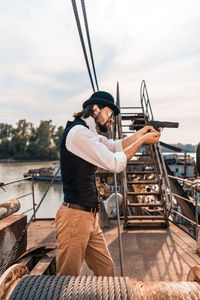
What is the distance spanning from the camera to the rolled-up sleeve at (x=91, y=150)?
1.60 metres

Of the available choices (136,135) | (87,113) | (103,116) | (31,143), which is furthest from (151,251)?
(31,143)

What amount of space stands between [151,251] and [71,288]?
10.1 ft

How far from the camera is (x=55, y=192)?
41.5m

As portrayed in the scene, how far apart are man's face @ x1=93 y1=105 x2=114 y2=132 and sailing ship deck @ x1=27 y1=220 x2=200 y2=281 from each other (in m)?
2.41

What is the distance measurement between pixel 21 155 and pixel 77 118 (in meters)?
97.0

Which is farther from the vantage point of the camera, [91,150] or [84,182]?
[84,182]

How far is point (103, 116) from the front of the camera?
193cm

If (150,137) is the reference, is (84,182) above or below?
below

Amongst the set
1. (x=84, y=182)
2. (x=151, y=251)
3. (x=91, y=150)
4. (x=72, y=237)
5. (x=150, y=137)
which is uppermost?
(x=150, y=137)

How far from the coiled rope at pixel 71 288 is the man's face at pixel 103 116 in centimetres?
120

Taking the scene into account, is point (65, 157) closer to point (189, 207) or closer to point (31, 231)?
point (31, 231)

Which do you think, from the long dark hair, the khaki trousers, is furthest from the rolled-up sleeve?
the khaki trousers

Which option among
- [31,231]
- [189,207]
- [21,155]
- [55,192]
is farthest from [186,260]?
[21,155]

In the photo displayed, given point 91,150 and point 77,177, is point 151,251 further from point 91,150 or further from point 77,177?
point 91,150
